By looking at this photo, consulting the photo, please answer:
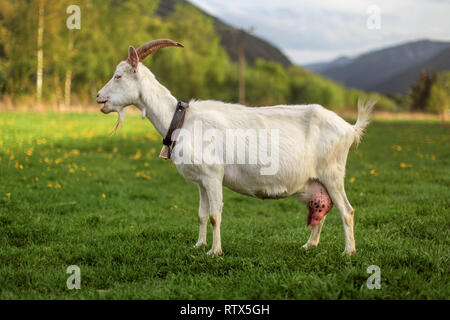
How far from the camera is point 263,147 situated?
5.14m

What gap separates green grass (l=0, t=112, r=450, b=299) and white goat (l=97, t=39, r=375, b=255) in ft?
2.11

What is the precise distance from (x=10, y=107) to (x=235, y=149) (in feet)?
82.2

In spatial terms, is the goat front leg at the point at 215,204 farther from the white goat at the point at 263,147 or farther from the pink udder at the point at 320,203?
the pink udder at the point at 320,203

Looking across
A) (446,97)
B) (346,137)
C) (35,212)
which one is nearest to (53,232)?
(35,212)

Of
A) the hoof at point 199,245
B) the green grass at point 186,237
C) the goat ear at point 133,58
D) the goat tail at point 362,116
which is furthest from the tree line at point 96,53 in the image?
the goat ear at point 133,58

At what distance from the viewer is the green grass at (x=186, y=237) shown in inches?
166

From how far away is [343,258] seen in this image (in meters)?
4.86

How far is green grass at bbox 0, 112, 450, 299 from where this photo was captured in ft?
13.8

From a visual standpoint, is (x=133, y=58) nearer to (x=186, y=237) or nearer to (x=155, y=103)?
(x=155, y=103)

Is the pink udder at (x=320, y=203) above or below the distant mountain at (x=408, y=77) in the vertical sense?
below

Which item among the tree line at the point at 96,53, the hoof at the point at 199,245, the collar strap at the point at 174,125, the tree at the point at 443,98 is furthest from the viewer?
the tree at the point at 443,98

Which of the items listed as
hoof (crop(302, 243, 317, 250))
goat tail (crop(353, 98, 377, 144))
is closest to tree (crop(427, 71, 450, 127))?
goat tail (crop(353, 98, 377, 144))

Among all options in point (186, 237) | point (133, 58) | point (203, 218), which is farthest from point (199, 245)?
point (133, 58)

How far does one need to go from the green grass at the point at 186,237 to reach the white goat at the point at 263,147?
2.11 feet
